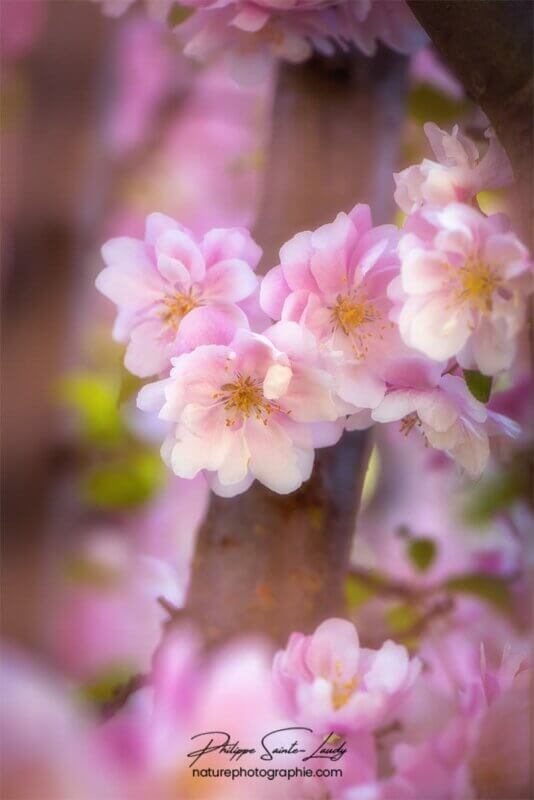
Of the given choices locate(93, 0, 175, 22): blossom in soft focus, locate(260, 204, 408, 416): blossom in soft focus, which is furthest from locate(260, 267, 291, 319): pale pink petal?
locate(93, 0, 175, 22): blossom in soft focus

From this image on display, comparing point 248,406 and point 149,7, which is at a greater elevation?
point 149,7

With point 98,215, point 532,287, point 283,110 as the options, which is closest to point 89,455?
point 98,215

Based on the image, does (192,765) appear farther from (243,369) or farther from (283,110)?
(283,110)

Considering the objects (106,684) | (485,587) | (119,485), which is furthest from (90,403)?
(485,587)

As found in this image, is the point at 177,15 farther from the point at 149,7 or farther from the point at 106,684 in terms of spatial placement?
the point at 106,684

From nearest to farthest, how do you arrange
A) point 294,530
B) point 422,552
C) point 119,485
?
point 294,530 → point 422,552 → point 119,485
